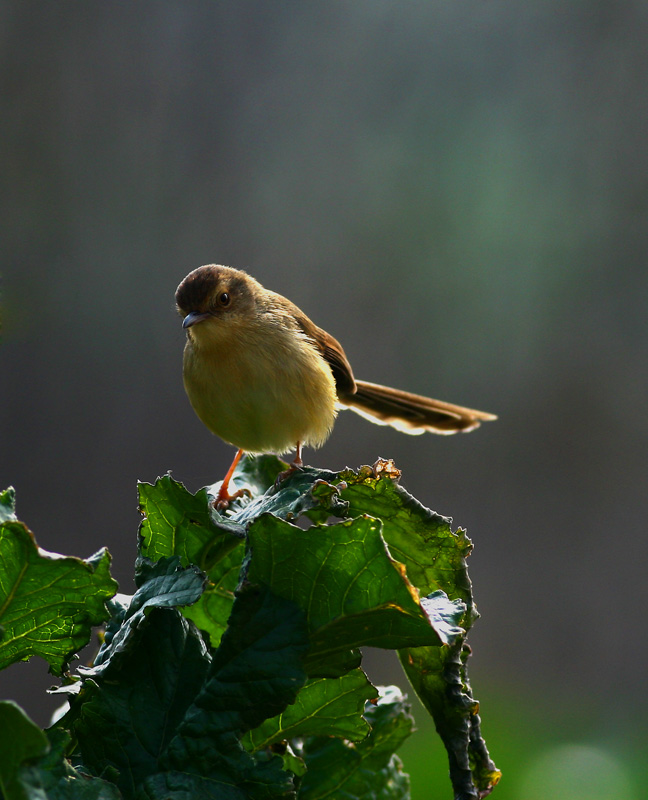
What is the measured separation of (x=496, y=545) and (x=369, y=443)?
1.55 m

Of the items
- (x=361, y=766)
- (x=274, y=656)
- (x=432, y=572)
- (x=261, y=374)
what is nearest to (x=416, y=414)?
(x=261, y=374)

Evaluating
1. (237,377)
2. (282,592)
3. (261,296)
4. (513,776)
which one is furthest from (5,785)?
(513,776)

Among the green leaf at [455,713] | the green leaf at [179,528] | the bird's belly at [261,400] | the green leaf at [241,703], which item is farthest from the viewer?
the bird's belly at [261,400]

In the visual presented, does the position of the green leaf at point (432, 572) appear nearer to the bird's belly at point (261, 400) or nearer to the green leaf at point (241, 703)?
the green leaf at point (241, 703)

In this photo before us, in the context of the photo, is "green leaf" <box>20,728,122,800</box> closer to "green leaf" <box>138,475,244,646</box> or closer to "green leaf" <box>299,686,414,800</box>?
"green leaf" <box>299,686,414,800</box>

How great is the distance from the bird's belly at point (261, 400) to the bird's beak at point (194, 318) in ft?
0.41

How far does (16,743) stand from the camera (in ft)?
2.97

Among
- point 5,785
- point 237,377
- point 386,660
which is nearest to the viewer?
point 5,785

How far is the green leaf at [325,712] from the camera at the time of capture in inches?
55.7

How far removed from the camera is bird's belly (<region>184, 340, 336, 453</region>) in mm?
3227

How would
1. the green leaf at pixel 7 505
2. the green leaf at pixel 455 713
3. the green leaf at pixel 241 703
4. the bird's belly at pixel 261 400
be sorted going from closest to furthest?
the green leaf at pixel 241 703
the green leaf at pixel 7 505
the green leaf at pixel 455 713
the bird's belly at pixel 261 400

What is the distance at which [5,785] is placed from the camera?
3.06ft

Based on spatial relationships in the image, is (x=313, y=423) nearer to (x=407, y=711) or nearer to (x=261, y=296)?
(x=261, y=296)

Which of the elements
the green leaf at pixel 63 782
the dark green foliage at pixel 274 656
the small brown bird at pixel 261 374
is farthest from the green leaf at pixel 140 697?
the small brown bird at pixel 261 374
